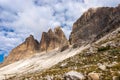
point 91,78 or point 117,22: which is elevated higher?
point 117,22

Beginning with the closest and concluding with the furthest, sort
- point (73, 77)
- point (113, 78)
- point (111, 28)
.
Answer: point (113, 78) < point (73, 77) < point (111, 28)

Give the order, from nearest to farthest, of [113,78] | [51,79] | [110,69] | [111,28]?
[113,78], [110,69], [51,79], [111,28]

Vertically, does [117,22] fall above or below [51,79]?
above

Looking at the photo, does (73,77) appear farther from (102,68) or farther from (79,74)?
(102,68)

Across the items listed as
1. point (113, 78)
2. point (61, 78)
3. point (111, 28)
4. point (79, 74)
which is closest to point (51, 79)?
point (61, 78)

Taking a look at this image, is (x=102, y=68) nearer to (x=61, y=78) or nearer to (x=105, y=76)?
(x=105, y=76)

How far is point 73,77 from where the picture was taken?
2306 cm

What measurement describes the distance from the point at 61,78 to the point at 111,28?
15096 cm

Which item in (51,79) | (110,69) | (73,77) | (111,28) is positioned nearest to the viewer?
(73,77)

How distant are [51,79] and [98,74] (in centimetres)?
591

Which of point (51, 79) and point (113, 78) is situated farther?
point (51, 79)

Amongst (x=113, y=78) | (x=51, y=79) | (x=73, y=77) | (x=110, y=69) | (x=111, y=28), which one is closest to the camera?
(x=113, y=78)

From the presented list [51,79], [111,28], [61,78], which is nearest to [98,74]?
[61,78]

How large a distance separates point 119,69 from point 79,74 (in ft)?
13.3
